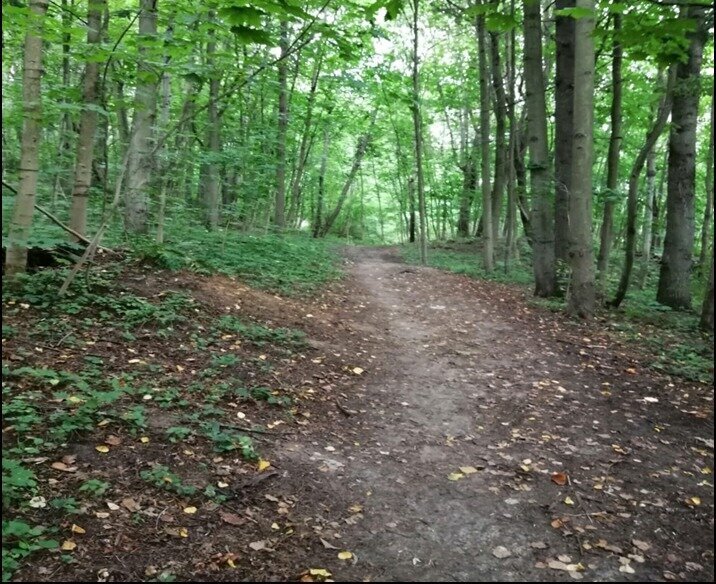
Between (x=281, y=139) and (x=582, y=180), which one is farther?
(x=281, y=139)

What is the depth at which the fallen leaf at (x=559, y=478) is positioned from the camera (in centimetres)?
392

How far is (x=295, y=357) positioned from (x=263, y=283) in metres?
3.98

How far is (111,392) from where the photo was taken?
14.1ft

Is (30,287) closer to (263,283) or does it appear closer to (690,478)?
(263,283)

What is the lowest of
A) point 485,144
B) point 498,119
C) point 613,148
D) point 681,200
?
point 681,200

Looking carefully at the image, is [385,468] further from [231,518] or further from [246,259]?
[246,259]

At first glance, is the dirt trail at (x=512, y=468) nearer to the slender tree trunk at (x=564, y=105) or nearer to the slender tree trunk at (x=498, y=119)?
the slender tree trunk at (x=564, y=105)

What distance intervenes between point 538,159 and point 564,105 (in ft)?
3.69

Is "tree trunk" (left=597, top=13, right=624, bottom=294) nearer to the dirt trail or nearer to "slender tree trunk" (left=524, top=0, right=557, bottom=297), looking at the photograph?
"slender tree trunk" (left=524, top=0, right=557, bottom=297)

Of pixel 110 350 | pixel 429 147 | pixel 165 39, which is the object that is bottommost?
pixel 110 350

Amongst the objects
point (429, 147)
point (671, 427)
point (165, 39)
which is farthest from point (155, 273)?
point (429, 147)

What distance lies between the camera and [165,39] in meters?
4.75

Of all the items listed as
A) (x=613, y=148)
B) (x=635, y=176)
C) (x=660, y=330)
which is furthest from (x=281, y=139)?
(x=660, y=330)

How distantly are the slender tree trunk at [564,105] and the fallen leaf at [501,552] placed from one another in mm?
7955
